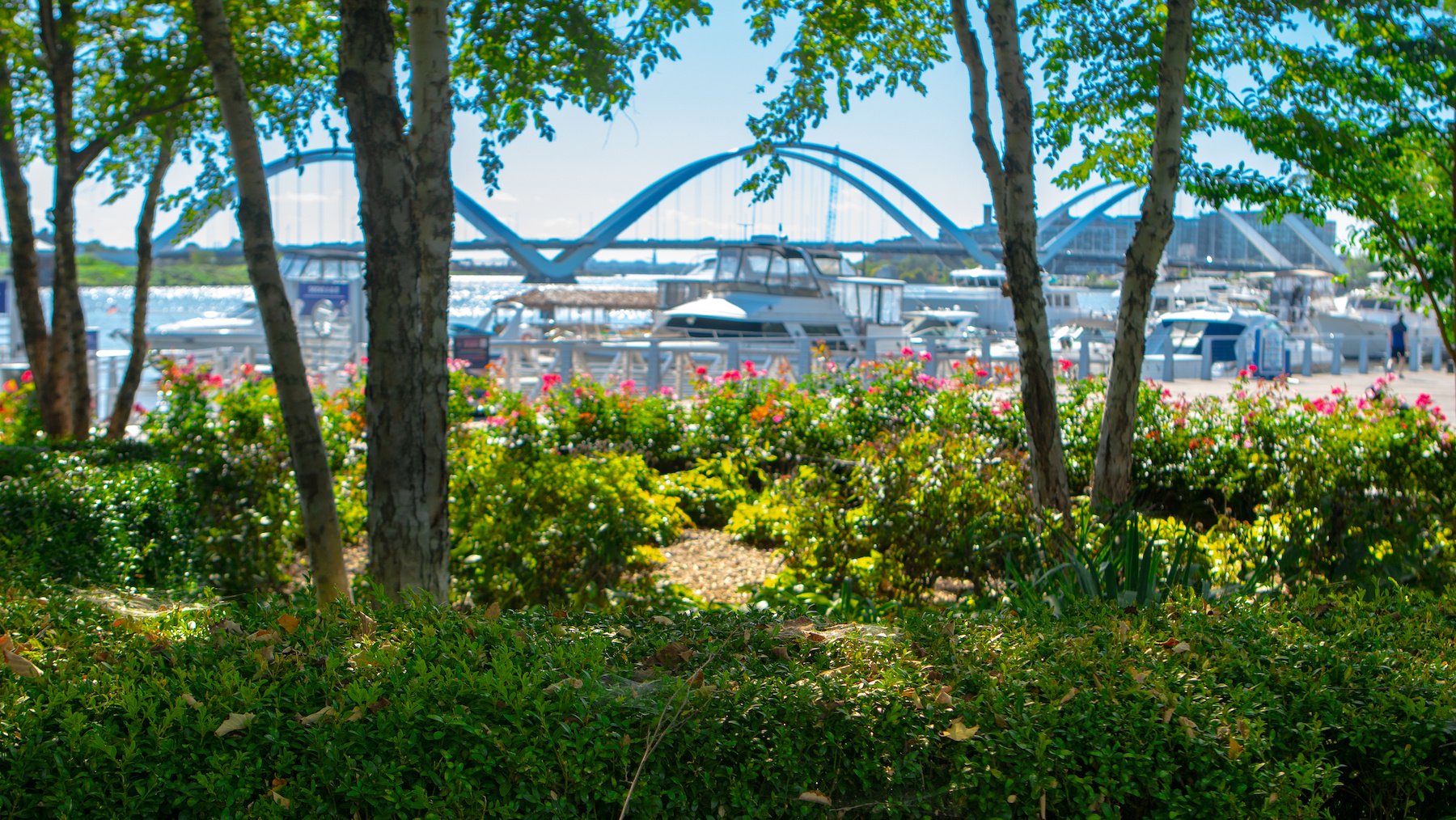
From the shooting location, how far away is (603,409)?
8461 mm

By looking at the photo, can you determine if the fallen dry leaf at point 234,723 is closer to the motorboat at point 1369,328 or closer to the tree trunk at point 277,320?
the tree trunk at point 277,320

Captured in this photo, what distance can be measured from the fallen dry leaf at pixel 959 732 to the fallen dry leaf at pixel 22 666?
1619mm

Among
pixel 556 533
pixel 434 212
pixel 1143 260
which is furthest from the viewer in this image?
pixel 556 533

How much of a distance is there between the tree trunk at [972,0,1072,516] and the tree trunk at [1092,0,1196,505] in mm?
260

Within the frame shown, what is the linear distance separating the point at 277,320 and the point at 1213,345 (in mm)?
28890

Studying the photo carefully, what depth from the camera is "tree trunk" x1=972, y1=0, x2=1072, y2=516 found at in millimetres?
4871

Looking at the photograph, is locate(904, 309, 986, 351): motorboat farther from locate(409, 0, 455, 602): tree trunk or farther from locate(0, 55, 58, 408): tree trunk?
locate(409, 0, 455, 602): tree trunk

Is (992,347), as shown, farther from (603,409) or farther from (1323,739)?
(1323,739)

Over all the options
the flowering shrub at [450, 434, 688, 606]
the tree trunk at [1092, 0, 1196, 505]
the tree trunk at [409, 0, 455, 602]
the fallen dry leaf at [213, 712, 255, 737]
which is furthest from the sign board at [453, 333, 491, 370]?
the fallen dry leaf at [213, 712, 255, 737]

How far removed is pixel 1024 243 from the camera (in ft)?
16.2

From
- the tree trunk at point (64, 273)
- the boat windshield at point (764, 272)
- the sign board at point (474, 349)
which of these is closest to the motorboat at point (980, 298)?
the boat windshield at point (764, 272)

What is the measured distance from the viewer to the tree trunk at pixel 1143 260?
4.74m

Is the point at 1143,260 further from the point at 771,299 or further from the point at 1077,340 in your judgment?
the point at 1077,340

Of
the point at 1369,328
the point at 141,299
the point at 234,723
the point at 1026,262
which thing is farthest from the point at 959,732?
the point at 1369,328
